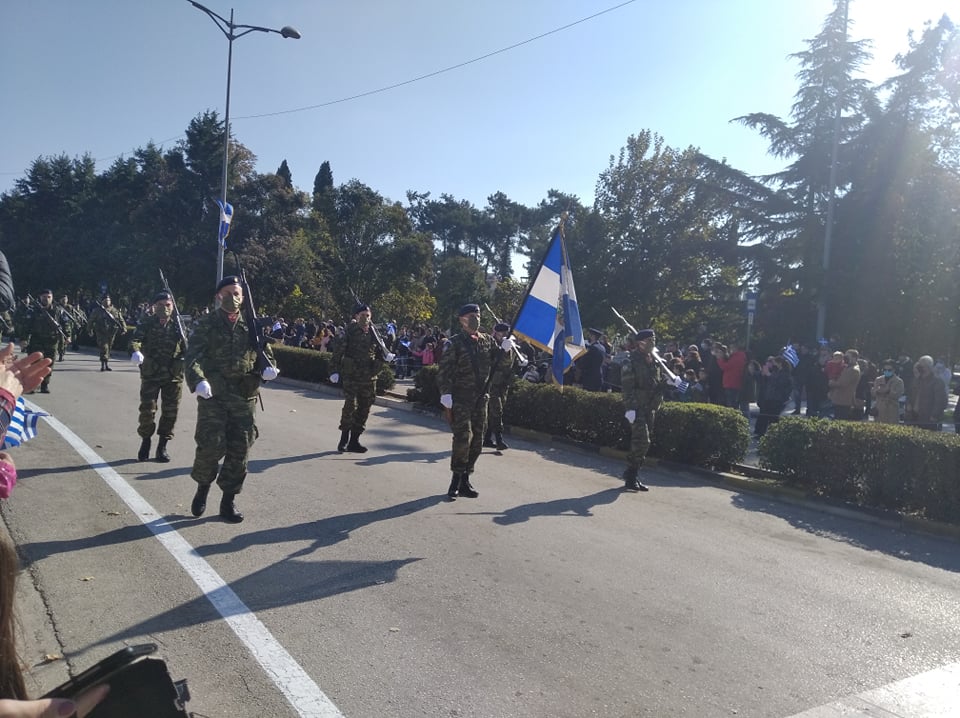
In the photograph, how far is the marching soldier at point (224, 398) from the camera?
6.65 meters

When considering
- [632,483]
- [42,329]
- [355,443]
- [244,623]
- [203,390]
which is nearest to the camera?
[244,623]

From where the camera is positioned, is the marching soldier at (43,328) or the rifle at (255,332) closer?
the rifle at (255,332)

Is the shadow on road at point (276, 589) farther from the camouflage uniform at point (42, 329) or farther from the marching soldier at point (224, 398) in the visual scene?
the camouflage uniform at point (42, 329)

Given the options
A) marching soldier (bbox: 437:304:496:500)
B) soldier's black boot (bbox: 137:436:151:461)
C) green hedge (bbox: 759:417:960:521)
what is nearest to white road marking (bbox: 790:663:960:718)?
green hedge (bbox: 759:417:960:521)

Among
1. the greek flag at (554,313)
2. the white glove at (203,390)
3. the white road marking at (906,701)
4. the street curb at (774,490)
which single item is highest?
the greek flag at (554,313)

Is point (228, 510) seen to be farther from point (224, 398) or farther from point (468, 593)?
point (468, 593)

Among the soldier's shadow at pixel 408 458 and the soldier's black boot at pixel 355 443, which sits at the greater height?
the soldier's black boot at pixel 355 443

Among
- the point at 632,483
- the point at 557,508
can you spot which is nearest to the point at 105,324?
the point at 632,483

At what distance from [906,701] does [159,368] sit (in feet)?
26.1

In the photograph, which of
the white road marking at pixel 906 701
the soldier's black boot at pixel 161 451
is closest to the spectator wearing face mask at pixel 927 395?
the white road marking at pixel 906 701

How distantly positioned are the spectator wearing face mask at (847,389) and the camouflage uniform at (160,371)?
440 inches

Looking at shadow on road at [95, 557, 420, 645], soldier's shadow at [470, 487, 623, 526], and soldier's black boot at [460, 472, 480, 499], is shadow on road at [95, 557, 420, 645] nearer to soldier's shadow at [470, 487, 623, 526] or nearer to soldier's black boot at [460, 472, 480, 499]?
soldier's shadow at [470, 487, 623, 526]

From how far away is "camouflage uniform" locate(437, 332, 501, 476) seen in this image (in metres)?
7.96

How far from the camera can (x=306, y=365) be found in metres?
20.5
